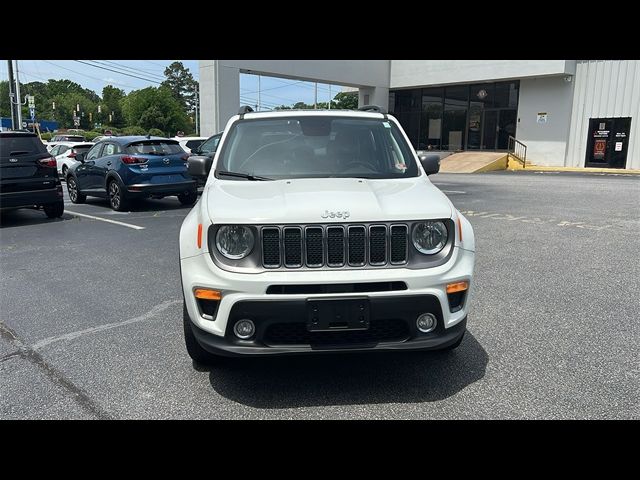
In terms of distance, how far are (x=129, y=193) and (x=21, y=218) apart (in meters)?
2.28

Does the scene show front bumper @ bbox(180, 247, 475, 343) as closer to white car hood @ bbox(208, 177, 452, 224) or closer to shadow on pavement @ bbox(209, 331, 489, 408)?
white car hood @ bbox(208, 177, 452, 224)

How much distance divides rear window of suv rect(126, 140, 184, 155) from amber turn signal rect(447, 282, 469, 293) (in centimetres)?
979

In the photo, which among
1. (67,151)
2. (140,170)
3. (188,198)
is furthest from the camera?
(67,151)

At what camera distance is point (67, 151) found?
65.7 ft

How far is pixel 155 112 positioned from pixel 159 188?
78.0 m

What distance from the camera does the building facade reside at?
2556cm

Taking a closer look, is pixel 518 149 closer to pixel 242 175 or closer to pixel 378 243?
pixel 242 175

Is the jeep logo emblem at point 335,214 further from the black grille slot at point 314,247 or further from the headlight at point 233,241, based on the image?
the headlight at point 233,241

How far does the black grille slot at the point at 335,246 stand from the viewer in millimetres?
3242

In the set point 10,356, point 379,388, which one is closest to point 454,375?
point 379,388

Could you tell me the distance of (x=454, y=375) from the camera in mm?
3752

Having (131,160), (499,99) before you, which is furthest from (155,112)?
(131,160)
